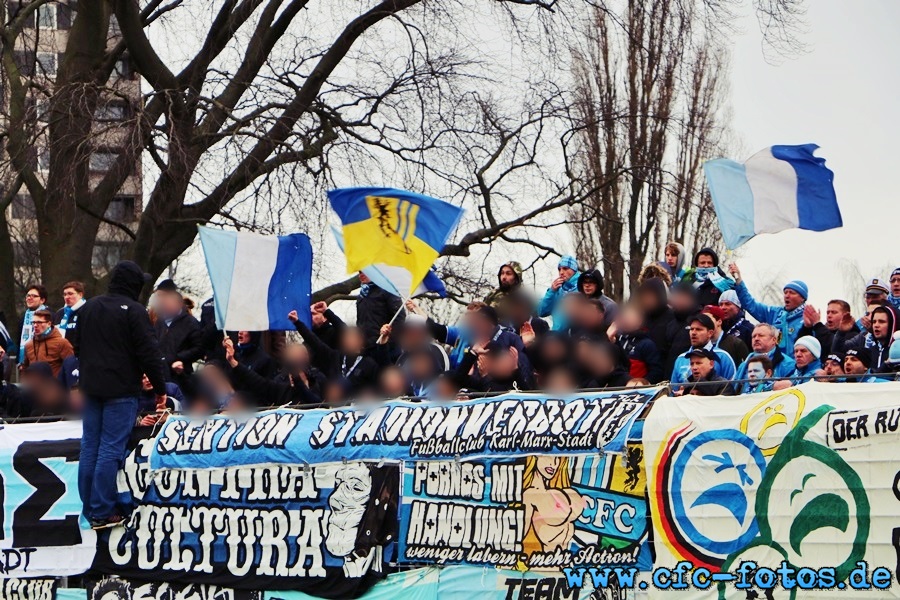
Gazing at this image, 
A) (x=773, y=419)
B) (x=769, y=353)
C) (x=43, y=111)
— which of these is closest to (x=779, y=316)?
(x=769, y=353)

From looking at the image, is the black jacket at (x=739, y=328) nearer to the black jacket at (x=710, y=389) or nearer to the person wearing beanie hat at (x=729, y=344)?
the person wearing beanie hat at (x=729, y=344)

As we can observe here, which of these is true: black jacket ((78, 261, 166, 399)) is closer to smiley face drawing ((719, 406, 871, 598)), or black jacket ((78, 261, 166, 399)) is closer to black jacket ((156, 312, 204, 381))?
black jacket ((156, 312, 204, 381))

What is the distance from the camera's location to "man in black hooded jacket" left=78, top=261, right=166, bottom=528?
10609 mm

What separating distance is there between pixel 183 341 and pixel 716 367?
5.38 meters

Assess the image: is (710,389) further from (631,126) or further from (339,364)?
(631,126)

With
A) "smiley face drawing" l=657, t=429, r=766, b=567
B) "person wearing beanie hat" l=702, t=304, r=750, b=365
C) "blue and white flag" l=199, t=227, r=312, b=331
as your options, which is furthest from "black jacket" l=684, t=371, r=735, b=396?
"blue and white flag" l=199, t=227, r=312, b=331

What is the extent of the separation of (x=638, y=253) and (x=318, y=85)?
431 inches

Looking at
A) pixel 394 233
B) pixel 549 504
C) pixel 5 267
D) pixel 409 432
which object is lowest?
pixel 549 504

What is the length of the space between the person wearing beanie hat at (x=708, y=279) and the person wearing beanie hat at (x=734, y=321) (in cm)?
39

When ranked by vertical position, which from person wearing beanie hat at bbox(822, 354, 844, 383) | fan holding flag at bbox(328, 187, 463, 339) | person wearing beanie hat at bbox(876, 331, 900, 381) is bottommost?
person wearing beanie hat at bbox(822, 354, 844, 383)

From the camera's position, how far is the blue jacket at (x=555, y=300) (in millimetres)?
13305

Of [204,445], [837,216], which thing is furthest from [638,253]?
[204,445]

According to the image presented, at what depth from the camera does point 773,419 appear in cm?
838

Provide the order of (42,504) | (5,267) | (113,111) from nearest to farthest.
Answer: (42,504) → (113,111) → (5,267)
